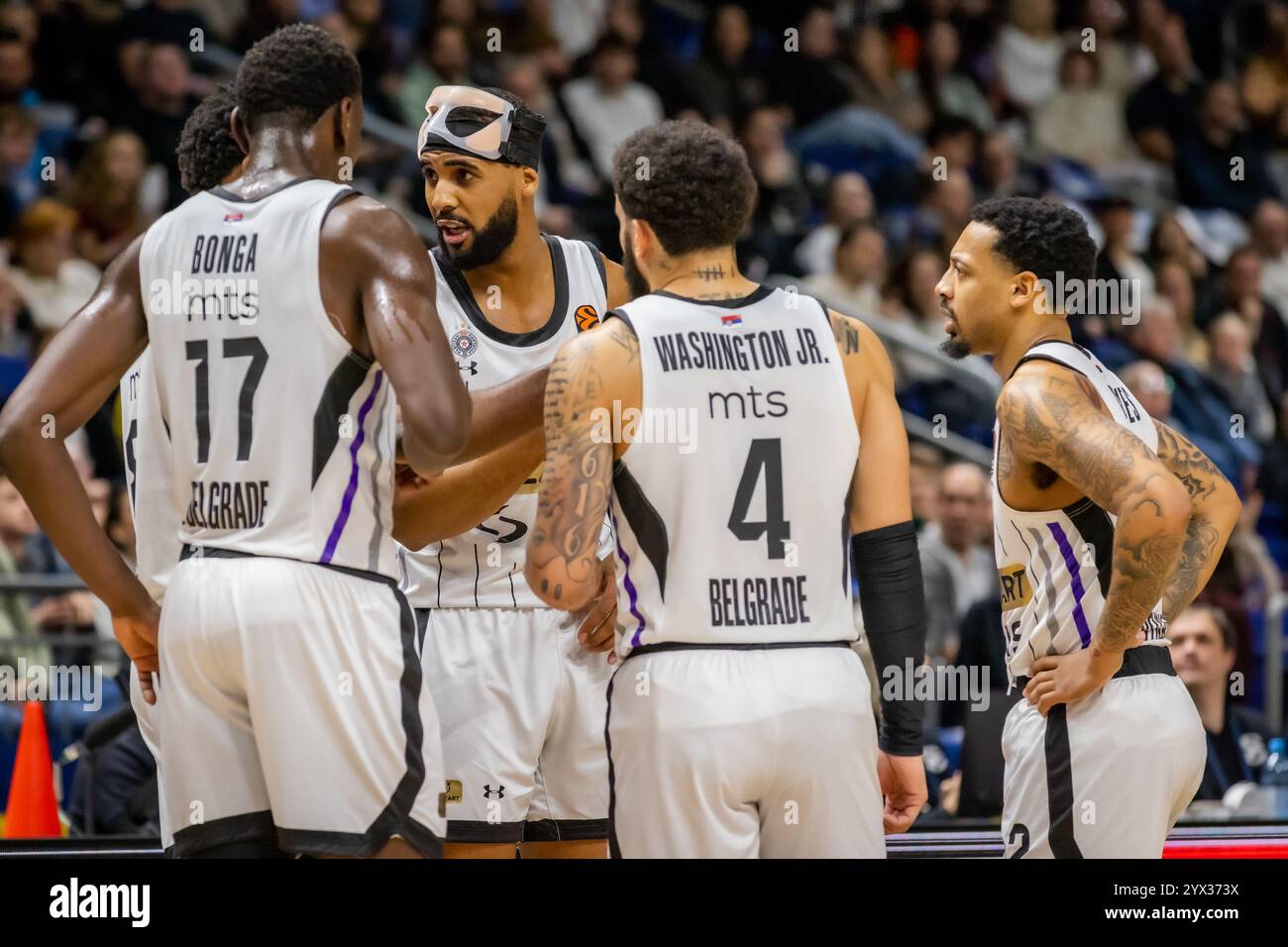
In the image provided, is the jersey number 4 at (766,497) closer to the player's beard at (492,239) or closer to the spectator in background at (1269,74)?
the player's beard at (492,239)

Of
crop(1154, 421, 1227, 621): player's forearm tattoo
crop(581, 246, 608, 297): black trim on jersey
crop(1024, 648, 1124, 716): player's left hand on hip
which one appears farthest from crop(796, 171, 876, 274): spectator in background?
crop(1024, 648, 1124, 716): player's left hand on hip

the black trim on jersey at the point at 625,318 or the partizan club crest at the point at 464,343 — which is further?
the partizan club crest at the point at 464,343

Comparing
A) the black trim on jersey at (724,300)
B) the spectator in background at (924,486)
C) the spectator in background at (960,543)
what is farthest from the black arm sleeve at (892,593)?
the spectator in background at (924,486)

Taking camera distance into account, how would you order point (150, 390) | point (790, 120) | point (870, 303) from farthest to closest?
point (790, 120) < point (870, 303) < point (150, 390)

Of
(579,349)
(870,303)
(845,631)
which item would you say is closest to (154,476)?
(579,349)

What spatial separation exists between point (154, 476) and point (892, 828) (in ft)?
6.95

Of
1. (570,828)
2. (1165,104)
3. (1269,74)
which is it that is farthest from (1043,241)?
(1269,74)

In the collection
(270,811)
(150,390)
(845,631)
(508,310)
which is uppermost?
(508,310)

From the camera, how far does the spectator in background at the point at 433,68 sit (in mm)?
10992

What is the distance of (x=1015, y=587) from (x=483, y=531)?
148cm

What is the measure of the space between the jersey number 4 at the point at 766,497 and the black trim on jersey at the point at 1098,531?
1011mm

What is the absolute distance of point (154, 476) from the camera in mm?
4387
